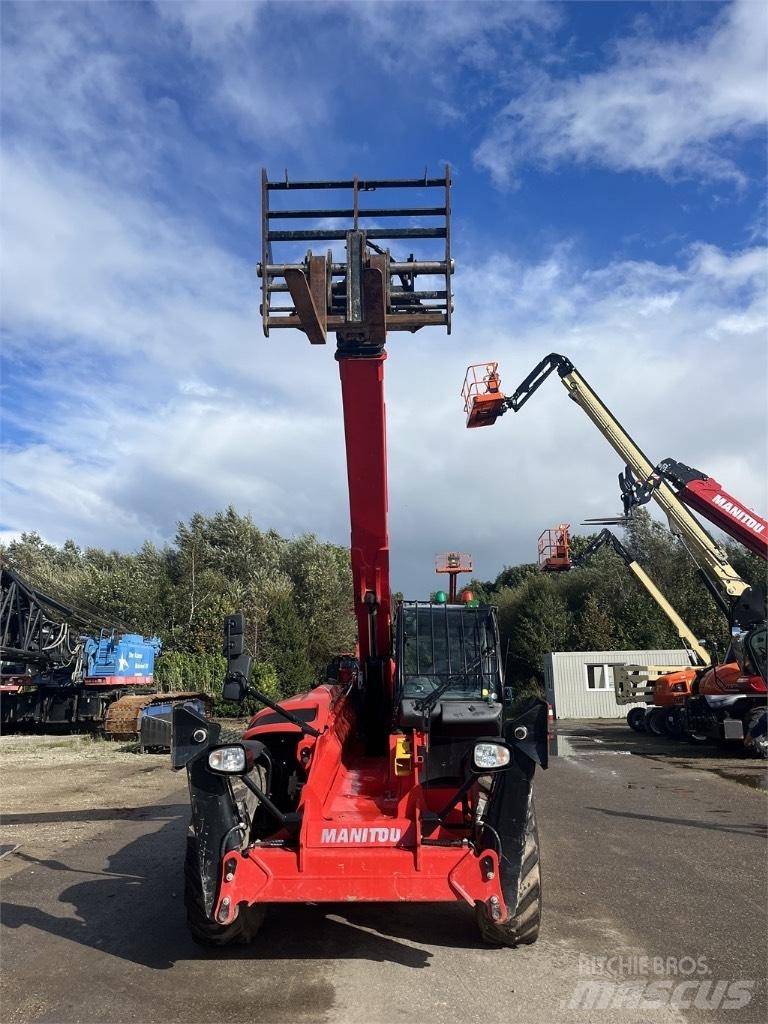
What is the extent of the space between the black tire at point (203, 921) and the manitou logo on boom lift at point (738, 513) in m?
15.0

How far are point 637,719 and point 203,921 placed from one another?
1974cm

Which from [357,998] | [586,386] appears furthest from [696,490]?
[357,998]

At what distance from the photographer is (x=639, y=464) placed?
755 inches

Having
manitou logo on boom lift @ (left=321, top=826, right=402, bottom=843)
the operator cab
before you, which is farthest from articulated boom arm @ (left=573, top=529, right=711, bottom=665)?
manitou logo on boom lift @ (left=321, top=826, right=402, bottom=843)

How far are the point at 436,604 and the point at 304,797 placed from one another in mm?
2515

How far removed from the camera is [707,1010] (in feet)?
13.2

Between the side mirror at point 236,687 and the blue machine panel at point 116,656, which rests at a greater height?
the blue machine panel at point 116,656

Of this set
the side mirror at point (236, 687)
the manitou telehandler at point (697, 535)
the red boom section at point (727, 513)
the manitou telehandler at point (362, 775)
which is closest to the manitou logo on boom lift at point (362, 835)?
the manitou telehandler at point (362, 775)

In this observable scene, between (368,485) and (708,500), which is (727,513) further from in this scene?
(368,485)

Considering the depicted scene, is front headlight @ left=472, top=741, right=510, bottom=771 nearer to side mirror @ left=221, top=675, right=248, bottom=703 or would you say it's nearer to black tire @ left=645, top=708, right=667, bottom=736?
side mirror @ left=221, top=675, right=248, bottom=703

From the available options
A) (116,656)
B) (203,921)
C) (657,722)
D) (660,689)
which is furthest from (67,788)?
(657,722)

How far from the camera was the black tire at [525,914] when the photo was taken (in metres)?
4.60

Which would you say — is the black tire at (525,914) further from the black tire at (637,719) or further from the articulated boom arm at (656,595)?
the articulated boom arm at (656,595)

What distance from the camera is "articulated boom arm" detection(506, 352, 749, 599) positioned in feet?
60.4
